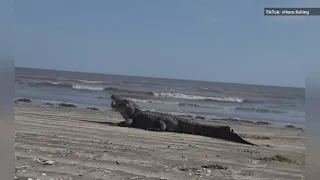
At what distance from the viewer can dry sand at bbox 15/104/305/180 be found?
8.11 feet

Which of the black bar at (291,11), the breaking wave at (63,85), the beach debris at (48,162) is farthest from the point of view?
the beach debris at (48,162)

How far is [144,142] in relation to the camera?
2.55m

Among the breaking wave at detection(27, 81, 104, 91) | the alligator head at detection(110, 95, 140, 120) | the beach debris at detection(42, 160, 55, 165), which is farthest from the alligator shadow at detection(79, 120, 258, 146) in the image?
the beach debris at detection(42, 160, 55, 165)

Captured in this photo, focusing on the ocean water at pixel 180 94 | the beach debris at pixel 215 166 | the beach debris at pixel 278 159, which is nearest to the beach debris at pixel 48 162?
the ocean water at pixel 180 94

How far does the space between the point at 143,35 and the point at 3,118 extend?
98 cm

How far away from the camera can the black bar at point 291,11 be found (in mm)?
2311

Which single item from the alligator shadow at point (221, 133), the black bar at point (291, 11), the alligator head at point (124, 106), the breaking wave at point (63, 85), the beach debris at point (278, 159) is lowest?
the beach debris at point (278, 159)

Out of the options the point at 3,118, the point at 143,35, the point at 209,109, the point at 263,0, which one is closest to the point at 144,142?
the point at 209,109

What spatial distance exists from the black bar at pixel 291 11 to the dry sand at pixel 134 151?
2.02 ft

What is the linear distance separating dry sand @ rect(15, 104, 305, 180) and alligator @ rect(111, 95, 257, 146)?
4 cm

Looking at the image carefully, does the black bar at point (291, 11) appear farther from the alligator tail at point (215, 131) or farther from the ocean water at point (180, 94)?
the alligator tail at point (215, 131)

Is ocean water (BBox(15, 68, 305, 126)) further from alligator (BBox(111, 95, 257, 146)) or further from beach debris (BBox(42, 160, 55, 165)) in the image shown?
beach debris (BBox(42, 160, 55, 165))

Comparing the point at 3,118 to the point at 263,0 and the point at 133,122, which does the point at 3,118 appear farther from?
the point at 263,0

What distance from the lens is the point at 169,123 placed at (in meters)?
2.48
